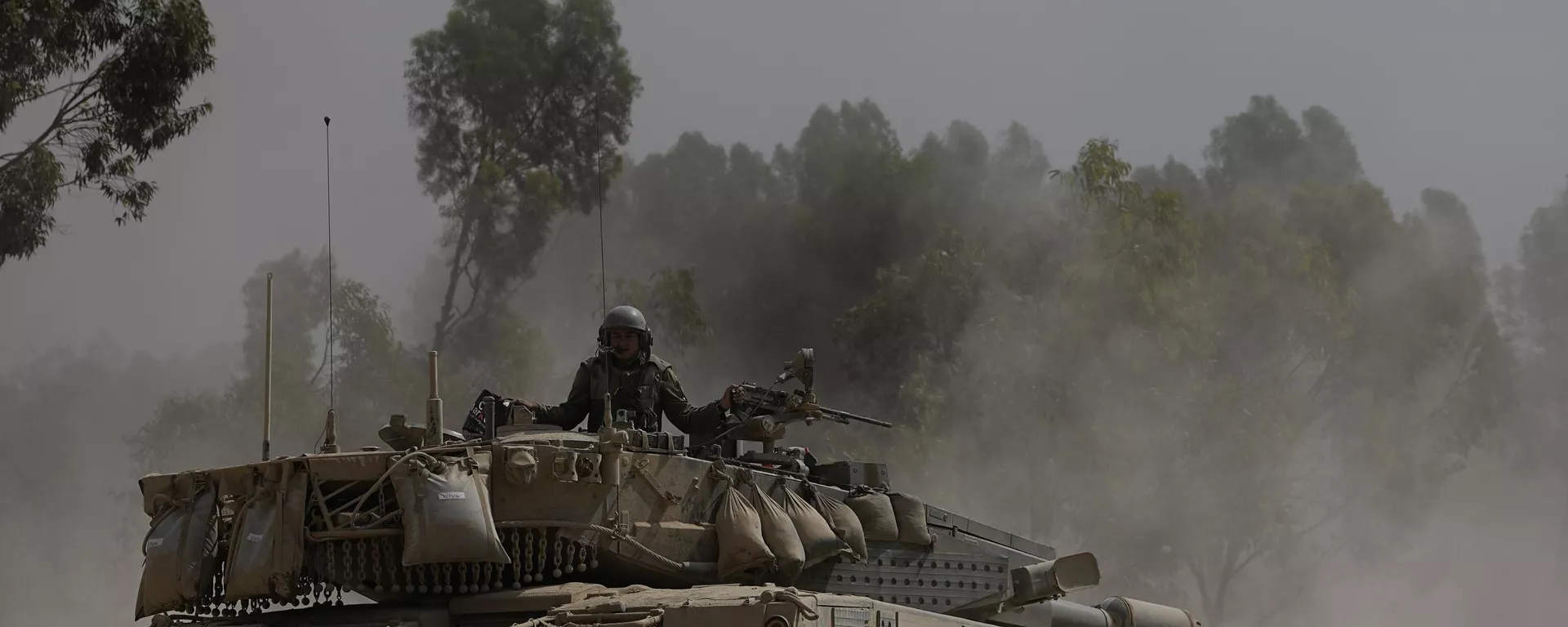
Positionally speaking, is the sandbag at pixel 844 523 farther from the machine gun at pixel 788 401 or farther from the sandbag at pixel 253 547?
the sandbag at pixel 253 547

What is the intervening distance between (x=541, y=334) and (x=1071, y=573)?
31099mm

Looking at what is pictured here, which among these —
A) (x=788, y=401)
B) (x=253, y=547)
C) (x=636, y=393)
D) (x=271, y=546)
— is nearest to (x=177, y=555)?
(x=253, y=547)

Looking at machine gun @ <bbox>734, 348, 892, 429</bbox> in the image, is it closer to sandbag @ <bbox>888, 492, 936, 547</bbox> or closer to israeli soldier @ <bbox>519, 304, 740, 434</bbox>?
israeli soldier @ <bbox>519, 304, 740, 434</bbox>

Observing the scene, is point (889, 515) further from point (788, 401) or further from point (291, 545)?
point (291, 545)

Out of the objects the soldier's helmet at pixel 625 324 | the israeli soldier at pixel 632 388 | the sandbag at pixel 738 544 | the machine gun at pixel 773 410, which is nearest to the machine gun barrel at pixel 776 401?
the machine gun at pixel 773 410

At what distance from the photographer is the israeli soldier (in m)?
17.5

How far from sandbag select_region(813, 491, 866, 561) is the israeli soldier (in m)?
1.87

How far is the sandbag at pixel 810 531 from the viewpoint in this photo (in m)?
15.3

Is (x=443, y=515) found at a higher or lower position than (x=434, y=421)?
lower

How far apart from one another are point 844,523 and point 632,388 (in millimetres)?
2981

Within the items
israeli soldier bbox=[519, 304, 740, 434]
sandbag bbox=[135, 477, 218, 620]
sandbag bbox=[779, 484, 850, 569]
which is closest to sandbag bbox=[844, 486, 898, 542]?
sandbag bbox=[779, 484, 850, 569]

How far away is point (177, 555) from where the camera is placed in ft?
44.7

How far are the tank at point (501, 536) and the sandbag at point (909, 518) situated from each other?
791 mm

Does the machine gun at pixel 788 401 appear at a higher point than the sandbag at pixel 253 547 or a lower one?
higher
